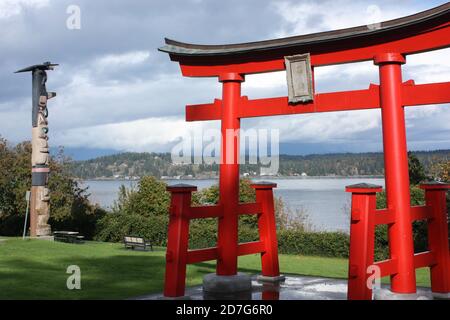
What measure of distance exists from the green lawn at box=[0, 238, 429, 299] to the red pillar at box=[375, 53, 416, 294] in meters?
3.95

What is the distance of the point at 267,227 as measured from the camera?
Answer: 10008 millimetres

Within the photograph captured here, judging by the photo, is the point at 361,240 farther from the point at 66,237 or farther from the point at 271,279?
the point at 66,237

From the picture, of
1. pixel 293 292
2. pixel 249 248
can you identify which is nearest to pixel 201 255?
pixel 249 248

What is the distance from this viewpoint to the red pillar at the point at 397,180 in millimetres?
7402

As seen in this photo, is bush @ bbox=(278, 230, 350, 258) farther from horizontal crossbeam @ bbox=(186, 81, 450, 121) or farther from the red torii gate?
horizontal crossbeam @ bbox=(186, 81, 450, 121)

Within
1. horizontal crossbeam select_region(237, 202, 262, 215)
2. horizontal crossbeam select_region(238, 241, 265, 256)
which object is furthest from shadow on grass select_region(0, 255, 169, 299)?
horizontal crossbeam select_region(237, 202, 262, 215)

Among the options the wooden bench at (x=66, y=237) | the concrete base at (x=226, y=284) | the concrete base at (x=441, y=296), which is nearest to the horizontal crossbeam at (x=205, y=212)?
the concrete base at (x=226, y=284)

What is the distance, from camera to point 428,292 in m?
8.58

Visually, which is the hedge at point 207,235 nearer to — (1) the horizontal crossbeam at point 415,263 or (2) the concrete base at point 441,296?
(2) the concrete base at point 441,296

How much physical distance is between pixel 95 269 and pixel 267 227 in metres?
4.74

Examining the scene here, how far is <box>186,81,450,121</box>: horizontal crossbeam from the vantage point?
729 centimetres
